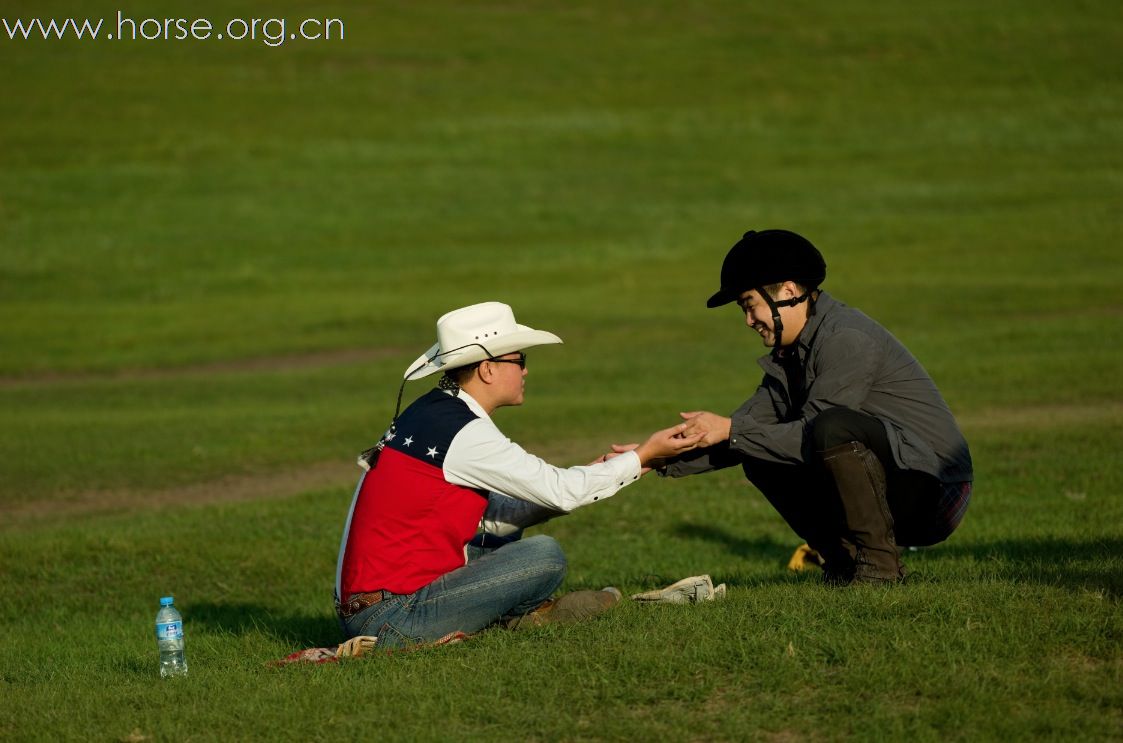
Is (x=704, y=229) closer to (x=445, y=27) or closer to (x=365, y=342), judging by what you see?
(x=365, y=342)

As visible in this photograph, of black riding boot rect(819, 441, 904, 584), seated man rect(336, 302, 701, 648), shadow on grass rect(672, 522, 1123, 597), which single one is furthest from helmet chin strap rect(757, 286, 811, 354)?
shadow on grass rect(672, 522, 1123, 597)

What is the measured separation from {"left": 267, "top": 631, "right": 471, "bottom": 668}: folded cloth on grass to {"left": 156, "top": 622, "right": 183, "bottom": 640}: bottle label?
61 cm

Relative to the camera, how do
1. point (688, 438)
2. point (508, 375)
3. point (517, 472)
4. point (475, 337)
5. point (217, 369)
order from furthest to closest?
point (217, 369) → point (688, 438) → point (508, 375) → point (475, 337) → point (517, 472)

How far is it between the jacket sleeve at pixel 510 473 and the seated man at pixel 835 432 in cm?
88

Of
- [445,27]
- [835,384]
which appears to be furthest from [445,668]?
[445,27]

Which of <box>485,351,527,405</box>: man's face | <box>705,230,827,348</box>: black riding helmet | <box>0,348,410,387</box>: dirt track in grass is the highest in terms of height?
<box>705,230,827,348</box>: black riding helmet

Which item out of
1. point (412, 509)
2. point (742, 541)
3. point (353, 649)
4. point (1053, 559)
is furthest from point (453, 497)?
point (742, 541)

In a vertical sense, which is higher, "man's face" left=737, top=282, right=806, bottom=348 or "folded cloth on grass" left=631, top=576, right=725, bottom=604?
"man's face" left=737, top=282, right=806, bottom=348

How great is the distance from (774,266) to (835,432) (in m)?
1.02

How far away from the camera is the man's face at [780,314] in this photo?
739cm

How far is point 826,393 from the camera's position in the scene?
23.5ft

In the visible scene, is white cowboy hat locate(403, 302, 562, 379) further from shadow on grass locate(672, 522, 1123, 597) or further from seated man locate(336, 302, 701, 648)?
shadow on grass locate(672, 522, 1123, 597)

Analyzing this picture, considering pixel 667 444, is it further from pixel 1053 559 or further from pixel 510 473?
pixel 1053 559

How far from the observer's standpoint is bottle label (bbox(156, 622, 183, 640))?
23.2ft
